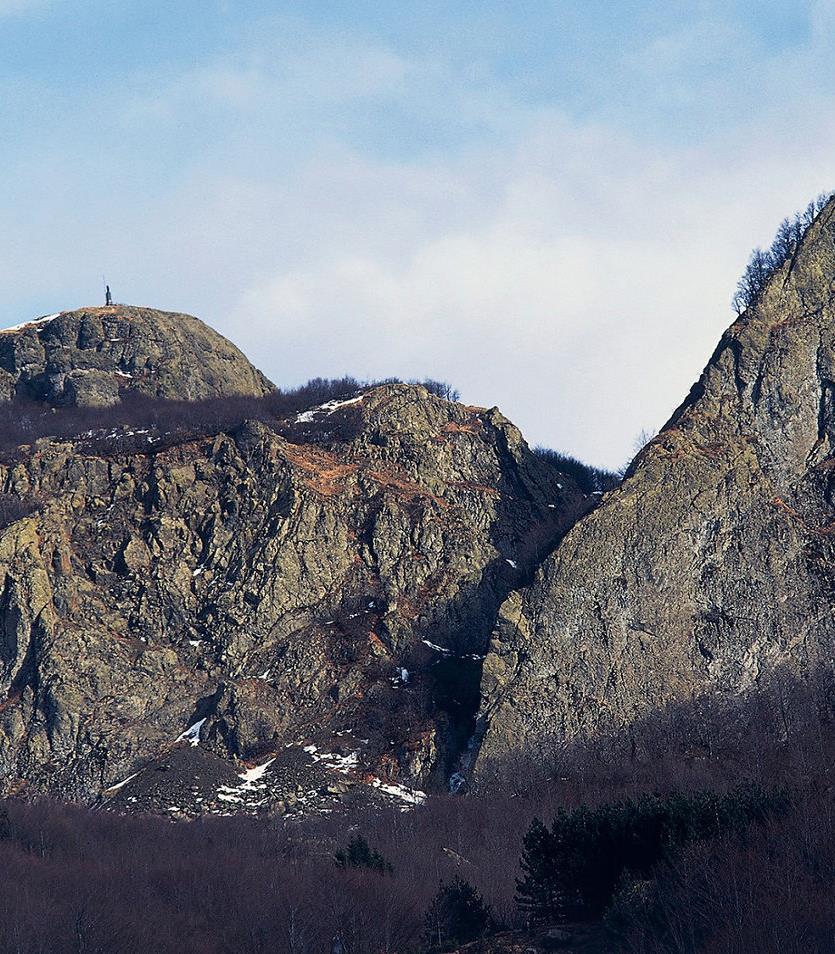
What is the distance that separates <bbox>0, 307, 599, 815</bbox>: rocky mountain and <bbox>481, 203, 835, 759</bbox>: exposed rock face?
7.67 meters

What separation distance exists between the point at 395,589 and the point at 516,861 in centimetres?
4799

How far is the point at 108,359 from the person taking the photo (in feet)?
570

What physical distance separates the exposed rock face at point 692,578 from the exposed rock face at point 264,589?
8.43 metres

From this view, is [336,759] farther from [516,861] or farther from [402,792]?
[516,861]

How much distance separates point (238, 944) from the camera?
6694cm

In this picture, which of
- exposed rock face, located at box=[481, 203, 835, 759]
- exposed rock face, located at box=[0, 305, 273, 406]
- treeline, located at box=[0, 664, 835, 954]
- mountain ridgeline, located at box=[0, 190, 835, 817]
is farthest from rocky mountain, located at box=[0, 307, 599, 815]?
exposed rock face, located at box=[0, 305, 273, 406]

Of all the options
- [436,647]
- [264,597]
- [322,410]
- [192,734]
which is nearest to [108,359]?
[322,410]

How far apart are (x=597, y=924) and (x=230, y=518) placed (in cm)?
8244

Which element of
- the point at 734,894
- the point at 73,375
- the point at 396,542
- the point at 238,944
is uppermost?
the point at 73,375

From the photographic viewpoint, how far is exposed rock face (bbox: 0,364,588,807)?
116062 millimetres

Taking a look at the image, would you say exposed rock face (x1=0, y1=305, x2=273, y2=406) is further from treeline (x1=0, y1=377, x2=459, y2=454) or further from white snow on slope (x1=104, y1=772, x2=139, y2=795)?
white snow on slope (x1=104, y1=772, x2=139, y2=795)

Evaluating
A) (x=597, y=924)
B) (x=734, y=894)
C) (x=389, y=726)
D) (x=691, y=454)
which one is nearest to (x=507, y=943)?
(x=597, y=924)

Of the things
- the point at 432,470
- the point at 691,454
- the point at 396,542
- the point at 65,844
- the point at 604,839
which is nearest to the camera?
the point at 604,839

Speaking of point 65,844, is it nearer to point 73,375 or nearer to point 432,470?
point 432,470
